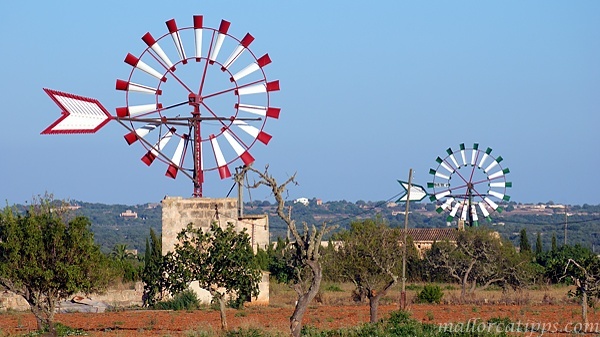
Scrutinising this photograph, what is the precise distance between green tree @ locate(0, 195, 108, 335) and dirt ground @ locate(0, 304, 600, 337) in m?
1.80

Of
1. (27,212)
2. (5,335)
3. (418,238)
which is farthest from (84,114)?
(418,238)

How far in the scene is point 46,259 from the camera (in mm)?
→ 27047

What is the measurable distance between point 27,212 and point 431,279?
36746mm

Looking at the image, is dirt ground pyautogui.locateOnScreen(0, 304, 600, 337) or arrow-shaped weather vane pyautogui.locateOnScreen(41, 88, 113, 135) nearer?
dirt ground pyautogui.locateOnScreen(0, 304, 600, 337)

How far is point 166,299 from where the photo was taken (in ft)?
130

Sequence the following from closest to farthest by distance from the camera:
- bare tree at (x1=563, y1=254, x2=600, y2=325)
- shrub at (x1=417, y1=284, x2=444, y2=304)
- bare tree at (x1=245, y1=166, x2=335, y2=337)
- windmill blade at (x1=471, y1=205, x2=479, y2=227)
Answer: bare tree at (x1=245, y1=166, x2=335, y2=337) < bare tree at (x1=563, y1=254, x2=600, y2=325) < shrub at (x1=417, y1=284, x2=444, y2=304) < windmill blade at (x1=471, y1=205, x2=479, y2=227)

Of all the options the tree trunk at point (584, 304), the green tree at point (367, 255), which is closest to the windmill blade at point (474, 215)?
the green tree at point (367, 255)

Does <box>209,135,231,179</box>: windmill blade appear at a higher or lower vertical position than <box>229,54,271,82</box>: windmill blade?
lower

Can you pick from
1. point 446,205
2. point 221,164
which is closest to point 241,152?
point 221,164

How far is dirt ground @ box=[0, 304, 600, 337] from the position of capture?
99.3 ft

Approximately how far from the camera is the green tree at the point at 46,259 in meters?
26.8

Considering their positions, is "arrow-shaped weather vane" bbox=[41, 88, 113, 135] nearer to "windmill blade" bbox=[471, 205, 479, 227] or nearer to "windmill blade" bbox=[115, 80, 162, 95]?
"windmill blade" bbox=[115, 80, 162, 95]

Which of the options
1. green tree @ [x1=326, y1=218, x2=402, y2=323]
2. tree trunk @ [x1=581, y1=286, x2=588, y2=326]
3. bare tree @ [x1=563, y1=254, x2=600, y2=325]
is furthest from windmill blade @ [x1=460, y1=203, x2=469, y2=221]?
tree trunk @ [x1=581, y1=286, x2=588, y2=326]

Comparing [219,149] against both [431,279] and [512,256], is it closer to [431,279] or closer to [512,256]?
[512,256]
